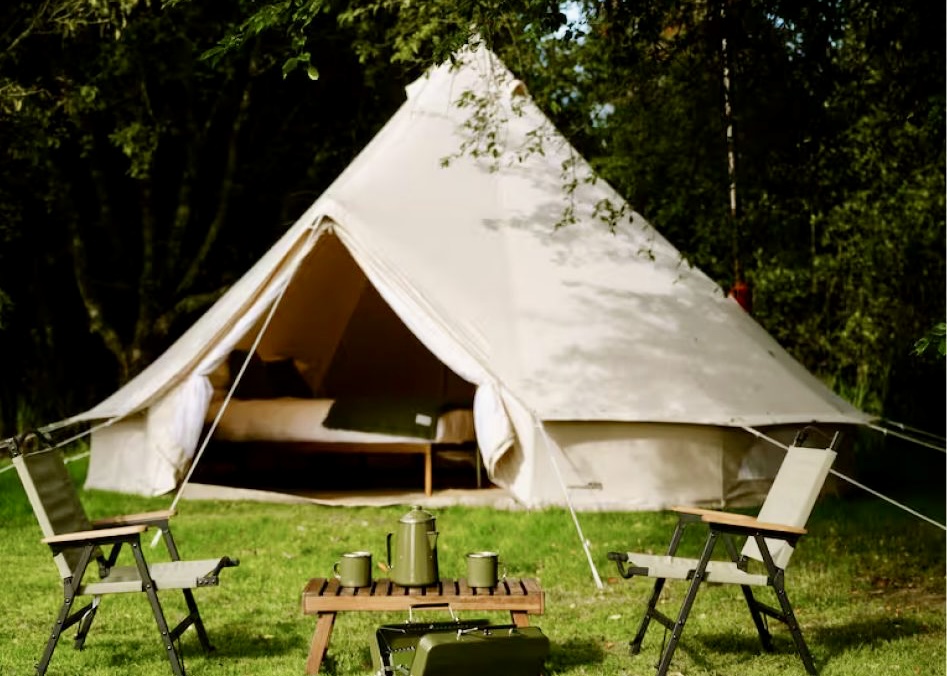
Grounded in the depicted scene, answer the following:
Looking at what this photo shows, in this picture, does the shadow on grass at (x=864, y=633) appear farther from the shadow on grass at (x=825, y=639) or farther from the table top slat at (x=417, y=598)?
the table top slat at (x=417, y=598)

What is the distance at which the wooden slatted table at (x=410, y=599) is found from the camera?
393cm

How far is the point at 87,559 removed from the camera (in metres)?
4.02

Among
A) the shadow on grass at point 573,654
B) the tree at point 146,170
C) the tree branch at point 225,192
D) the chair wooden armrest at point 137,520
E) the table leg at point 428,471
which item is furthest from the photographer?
the tree branch at point 225,192

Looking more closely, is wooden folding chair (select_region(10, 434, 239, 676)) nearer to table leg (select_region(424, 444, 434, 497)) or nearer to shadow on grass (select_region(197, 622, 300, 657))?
shadow on grass (select_region(197, 622, 300, 657))

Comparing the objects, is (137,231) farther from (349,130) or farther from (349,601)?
(349,601)

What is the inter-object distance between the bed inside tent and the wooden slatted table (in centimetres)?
304

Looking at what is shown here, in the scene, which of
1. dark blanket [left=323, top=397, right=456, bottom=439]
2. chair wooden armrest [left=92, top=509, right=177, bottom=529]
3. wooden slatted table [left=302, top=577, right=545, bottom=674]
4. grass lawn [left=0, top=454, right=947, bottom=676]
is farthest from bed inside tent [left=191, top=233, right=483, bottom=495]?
wooden slatted table [left=302, top=577, right=545, bottom=674]

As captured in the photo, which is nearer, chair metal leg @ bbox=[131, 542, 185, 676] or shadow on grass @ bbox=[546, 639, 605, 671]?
chair metal leg @ bbox=[131, 542, 185, 676]

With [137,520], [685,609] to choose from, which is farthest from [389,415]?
[685,609]

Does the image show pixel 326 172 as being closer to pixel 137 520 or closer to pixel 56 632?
pixel 137 520

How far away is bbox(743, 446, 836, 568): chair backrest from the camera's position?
426 cm

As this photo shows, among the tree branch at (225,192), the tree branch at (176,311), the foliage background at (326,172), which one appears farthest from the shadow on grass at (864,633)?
the tree branch at (225,192)

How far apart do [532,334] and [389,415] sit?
118 cm

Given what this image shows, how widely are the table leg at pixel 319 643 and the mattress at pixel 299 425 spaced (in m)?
4.00
